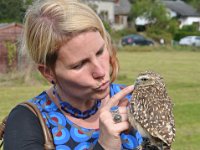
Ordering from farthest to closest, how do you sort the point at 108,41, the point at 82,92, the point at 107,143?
the point at 108,41 < the point at 82,92 < the point at 107,143

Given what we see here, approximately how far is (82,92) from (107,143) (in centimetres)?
28

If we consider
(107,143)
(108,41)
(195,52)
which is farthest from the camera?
(195,52)

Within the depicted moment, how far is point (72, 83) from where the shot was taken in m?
2.37

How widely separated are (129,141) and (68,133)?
0.30 m

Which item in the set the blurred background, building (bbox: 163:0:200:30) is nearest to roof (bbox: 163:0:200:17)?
building (bbox: 163:0:200:30)

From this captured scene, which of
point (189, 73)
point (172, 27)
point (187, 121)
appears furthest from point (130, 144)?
point (172, 27)

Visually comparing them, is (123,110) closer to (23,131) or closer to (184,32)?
(23,131)

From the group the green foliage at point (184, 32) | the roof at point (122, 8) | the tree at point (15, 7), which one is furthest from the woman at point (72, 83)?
the roof at point (122, 8)

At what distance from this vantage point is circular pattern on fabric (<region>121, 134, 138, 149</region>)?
8.29ft

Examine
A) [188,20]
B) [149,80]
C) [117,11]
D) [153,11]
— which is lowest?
[188,20]

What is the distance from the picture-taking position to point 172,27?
63.3 m

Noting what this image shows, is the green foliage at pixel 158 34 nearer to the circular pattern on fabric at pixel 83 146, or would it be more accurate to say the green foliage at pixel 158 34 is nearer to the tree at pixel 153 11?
the tree at pixel 153 11

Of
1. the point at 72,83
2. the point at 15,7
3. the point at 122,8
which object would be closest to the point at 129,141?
the point at 72,83

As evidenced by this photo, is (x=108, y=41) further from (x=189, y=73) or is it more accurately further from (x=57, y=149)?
(x=189, y=73)
